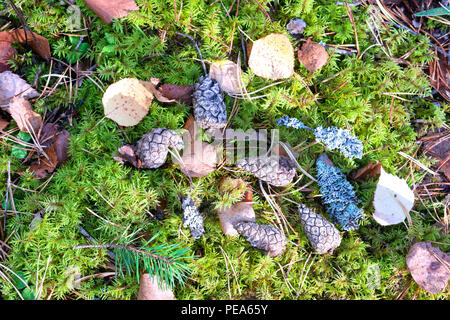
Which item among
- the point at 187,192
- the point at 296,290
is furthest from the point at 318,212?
the point at 187,192

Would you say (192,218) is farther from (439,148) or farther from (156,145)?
(439,148)

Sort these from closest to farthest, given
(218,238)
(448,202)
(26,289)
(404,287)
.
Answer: (26,289) < (218,238) < (404,287) < (448,202)

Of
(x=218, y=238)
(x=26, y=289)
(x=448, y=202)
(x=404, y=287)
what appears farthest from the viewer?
(x=448, y=202)

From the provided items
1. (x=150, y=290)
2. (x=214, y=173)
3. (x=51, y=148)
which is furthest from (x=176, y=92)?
(x=150, y=290)

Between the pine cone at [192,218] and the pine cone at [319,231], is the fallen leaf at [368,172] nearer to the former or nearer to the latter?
the pine cone at [319,231]

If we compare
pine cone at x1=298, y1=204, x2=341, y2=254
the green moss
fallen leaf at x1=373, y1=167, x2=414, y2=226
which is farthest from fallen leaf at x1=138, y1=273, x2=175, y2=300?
fallen leaf at x1=373, y1=167, x2=414, y2=226

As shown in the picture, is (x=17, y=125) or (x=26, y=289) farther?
(x=17, y=125)
